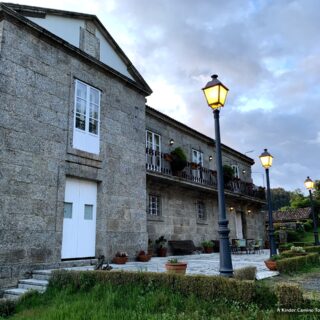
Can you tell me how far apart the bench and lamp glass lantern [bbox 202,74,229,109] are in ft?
31.5

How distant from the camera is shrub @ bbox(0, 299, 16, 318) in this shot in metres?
6.40

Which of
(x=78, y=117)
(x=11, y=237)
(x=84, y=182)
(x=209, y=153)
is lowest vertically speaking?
(x=11, y=237)

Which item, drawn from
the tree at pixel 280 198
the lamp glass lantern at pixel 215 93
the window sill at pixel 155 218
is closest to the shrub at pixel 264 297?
the lamp glass lantern at pixel 215 93

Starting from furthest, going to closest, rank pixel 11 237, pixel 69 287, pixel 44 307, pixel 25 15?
pixel 25 15 → pixel 11 237 → pixel 69 287 → pixel 44 307

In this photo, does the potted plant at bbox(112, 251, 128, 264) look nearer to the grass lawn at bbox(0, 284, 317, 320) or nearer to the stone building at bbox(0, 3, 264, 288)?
the stone building at bbox(0, 3, 264, 288)

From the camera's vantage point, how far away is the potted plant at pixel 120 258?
1059 cm

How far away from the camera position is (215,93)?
660 centimetres

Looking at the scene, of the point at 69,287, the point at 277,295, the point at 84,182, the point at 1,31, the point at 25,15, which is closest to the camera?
the point at 277,295

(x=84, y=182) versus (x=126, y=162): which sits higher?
(x=126, y=162)

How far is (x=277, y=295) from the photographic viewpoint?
4.91 meters

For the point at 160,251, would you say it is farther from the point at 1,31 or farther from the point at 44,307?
the point at 1,31

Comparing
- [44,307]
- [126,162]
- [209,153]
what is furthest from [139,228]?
[209,153]

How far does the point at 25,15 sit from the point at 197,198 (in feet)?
39.4

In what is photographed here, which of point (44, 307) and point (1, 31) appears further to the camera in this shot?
point (1, 31)
